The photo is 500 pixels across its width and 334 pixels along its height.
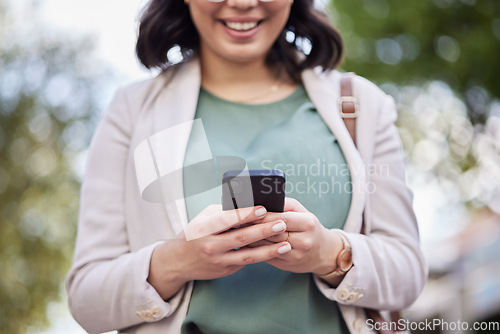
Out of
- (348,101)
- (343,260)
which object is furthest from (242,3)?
(343,260)

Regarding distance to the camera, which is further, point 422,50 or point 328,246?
point 422,50

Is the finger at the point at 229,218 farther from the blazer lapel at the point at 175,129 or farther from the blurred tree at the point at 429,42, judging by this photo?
the blurred tree at the point at 429,42

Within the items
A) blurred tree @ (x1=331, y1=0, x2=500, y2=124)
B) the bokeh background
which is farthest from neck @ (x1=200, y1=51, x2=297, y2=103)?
blurred tree @ (x1=331, y1=0, x2=500, y2=124)

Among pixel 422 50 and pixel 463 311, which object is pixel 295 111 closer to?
pixel 463 311

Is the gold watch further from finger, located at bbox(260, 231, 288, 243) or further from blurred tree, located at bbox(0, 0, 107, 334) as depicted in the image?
blurred tree, located at bbox(0, 0, 107, 334)

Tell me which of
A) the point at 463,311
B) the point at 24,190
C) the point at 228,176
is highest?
the point at 228,176

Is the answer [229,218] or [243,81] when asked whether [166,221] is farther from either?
[243,81]

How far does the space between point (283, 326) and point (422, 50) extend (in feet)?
20.2

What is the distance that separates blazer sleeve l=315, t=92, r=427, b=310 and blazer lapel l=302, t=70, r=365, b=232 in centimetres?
4

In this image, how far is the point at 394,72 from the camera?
7039 millimetres

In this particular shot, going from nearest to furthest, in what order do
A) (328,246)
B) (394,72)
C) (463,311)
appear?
(328,246), (463,311), (394,72)

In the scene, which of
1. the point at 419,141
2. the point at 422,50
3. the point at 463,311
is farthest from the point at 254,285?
the point at 422,50

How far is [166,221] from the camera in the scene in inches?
50.6

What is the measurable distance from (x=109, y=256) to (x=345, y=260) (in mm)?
535
